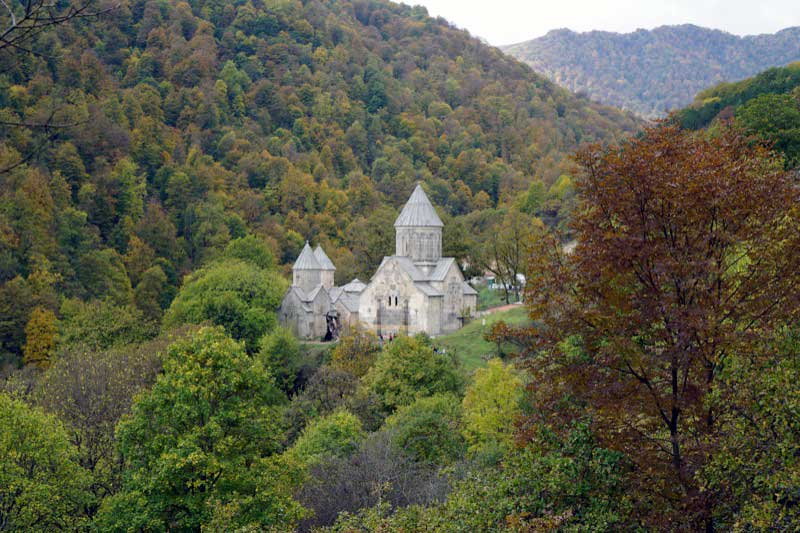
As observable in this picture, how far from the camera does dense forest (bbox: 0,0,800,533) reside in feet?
34.2

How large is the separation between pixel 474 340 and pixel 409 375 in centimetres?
1047

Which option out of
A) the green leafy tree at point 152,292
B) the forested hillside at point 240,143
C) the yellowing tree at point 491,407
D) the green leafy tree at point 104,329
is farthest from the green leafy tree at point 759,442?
the green leafy tree at point 152,292

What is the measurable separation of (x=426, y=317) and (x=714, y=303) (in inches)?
1397

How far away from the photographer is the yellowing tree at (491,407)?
23672 millimetres

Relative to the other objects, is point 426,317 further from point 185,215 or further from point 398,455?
point 185,215

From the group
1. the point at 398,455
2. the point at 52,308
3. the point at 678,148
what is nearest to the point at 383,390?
the point at 398,455

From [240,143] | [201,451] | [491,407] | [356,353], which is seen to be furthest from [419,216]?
[240,143]

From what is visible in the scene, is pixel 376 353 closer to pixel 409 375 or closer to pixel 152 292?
pixel 409 375

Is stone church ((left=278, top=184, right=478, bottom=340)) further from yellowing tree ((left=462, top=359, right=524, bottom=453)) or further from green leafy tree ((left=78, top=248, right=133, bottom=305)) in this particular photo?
yellowing tree ((left=462, top=359, right=524, bottom=453))

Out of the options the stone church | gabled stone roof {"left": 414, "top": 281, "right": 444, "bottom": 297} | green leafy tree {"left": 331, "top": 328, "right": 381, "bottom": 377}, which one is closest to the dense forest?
green leafy tree {"left": 331, "top": 328, "right": 381, "bottom": 377}

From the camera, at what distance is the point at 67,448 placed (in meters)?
18.9

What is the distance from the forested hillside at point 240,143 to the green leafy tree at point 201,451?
27.9 m

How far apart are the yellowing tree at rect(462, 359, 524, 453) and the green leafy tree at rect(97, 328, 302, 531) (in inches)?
292

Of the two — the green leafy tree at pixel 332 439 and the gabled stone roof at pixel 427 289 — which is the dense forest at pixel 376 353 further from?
the gabled stone roof at pixel 427 289
